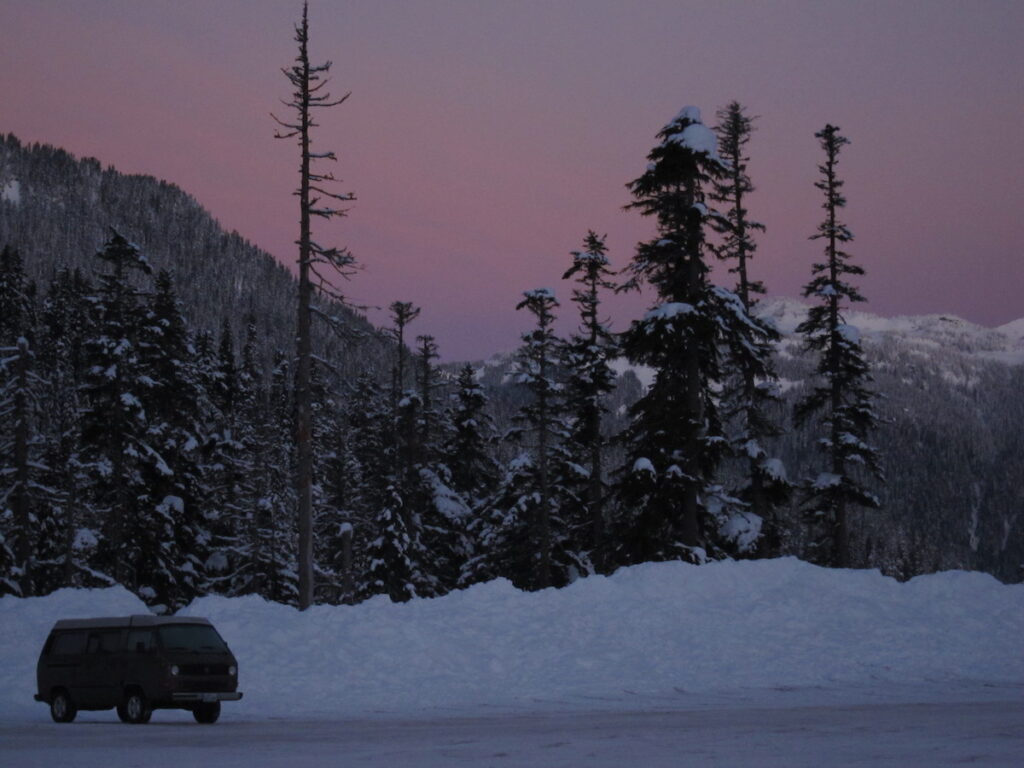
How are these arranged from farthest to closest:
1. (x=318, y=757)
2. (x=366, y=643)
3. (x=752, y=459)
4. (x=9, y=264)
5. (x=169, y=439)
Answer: (x=9, y=264)
(x=169, y=439)
(x=752, y=459)
(x=366, y=643)
(x=318, y=757)

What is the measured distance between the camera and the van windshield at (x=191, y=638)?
59.3 ft

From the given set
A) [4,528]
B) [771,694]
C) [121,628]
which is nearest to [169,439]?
[4,528]

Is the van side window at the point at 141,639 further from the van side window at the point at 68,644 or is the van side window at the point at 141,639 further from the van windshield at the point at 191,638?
the van side window at the point at 68,644

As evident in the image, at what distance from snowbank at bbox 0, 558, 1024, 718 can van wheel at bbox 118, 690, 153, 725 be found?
196 cm

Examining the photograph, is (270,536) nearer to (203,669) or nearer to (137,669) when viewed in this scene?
(137,669)

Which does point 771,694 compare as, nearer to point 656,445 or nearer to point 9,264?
point 656,445

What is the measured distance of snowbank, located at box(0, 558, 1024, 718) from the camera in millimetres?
20562

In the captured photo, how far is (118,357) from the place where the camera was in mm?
41188

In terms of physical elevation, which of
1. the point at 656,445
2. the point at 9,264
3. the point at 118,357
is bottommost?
the point at 656,445

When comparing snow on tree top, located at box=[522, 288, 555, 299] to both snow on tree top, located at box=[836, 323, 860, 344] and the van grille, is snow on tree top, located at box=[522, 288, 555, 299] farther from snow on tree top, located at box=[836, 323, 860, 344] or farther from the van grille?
the van grille

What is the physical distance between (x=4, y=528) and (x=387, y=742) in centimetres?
4229

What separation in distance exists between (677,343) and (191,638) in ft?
60.6

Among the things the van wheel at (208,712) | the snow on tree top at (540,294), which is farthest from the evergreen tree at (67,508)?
the van wheel at (208,712)

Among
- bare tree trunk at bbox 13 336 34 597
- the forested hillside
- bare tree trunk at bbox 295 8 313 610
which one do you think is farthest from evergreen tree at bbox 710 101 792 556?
bare tree trunk at bbox 13 336 34 597
